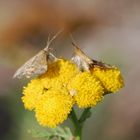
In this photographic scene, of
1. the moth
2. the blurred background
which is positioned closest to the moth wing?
the moth

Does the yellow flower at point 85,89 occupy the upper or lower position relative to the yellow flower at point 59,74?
lower

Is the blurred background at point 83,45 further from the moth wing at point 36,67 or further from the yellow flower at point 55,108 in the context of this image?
the yellow flower at point 55,108

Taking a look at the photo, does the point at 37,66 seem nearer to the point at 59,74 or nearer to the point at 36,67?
the point at 36,67

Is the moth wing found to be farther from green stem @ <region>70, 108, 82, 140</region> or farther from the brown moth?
green stem @ <region>70, 108, 82, 140</region>

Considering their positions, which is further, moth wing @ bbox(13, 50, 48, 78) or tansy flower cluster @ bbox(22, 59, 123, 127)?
moth wing @ bbox(13, 50, 48, 78)

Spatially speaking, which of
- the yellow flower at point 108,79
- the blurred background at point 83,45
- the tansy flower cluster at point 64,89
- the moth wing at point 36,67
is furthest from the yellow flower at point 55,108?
the blurred background at point 83,45

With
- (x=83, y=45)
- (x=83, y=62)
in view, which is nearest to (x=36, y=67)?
(x=83, y=62)
